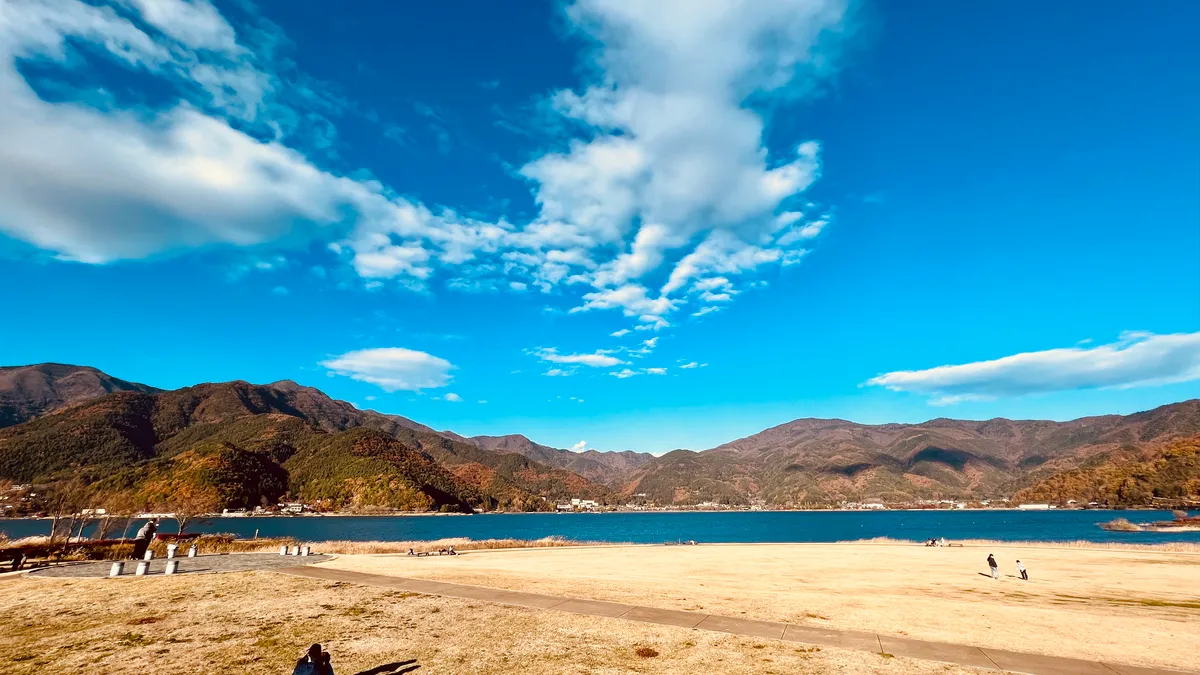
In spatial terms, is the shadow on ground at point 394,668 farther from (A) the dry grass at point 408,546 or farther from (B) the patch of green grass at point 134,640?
(A) the dry grass at point 408,546

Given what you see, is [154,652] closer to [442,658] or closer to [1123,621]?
[442,658]

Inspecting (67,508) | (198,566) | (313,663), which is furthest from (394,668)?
(67,508)

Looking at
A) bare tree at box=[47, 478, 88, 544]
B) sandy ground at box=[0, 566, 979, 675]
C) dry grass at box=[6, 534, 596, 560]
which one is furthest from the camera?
bare tree at box=[47, 478, 88, 544]

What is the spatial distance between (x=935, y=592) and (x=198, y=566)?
128ft

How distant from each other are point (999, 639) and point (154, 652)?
22354mm

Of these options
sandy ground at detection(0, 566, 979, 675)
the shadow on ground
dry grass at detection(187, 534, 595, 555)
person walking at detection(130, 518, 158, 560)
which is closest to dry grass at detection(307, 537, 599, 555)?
dry grass at detection(187, 534, 595, 555)

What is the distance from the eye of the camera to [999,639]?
1505 cm

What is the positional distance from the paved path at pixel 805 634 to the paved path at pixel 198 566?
10.9 meters

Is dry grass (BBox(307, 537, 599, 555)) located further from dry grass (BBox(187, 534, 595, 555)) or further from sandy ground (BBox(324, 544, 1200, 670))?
sandy ground (BBox(324, 544, 1200, 670))

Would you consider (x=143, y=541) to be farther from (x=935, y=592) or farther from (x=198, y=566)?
(x=935, y=592)

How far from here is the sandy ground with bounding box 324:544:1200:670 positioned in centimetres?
1555

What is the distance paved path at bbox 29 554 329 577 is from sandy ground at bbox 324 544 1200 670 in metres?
3.27

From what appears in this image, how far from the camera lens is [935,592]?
82.6 feet

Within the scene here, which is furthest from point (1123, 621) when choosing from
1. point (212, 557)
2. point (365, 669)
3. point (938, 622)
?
point (212, 557)
